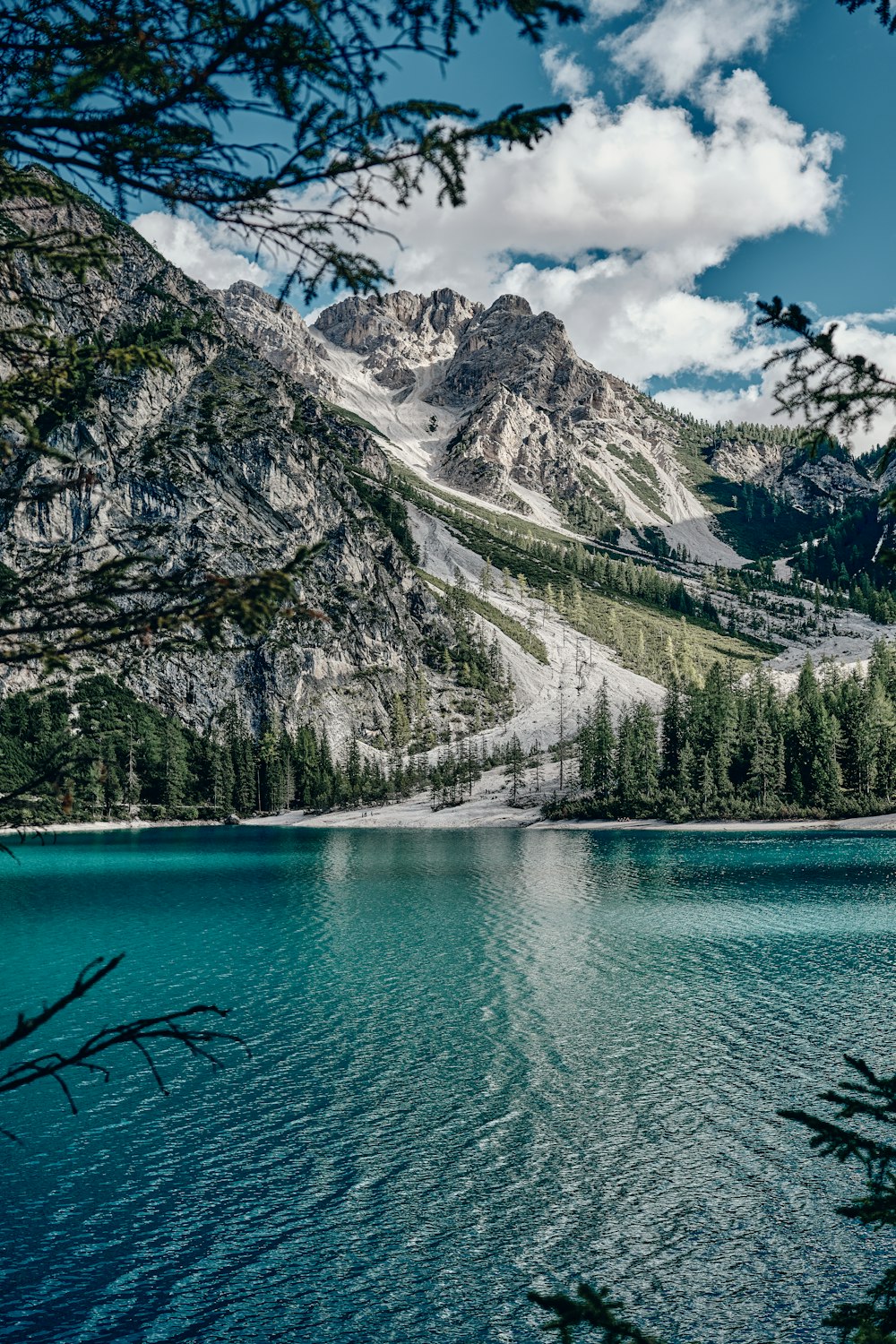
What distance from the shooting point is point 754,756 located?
11794 centimetres

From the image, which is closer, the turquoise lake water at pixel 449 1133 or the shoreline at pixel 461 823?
the turquoise lake water at pixel 449 1133

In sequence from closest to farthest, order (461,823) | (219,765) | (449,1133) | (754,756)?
(449,1133), (754,756), (461,823), (219,765)

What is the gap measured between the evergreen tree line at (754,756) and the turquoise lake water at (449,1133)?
2545 inches

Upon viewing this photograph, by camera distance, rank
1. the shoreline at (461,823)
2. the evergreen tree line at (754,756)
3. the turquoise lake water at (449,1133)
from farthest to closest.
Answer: the evergreen tree line at (754,756), the shoreline at (461,823), the turquoise lake water at (449,1133)

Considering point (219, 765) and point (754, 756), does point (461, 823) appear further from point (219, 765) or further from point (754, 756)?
point (219, 765)

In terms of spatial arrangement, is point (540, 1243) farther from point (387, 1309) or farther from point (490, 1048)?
point (490, 1048)

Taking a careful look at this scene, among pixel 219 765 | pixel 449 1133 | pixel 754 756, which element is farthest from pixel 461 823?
pixel 449 1133

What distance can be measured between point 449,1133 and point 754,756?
10541cm

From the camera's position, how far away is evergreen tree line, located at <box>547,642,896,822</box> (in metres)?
111

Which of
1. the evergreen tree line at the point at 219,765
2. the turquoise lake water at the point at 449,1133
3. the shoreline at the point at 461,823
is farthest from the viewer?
the evergreen tree line at the point at 219,765

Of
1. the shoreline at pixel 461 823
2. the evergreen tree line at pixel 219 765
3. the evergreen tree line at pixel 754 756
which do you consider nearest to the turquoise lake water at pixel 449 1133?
the shoreline at pixel 461 823

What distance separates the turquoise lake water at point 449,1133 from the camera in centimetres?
1567

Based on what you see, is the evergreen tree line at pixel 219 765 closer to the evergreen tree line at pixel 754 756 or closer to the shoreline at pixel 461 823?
the shoreline at pixel 461 823

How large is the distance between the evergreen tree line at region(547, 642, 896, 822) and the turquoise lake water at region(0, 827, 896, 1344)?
6463 centimetres
